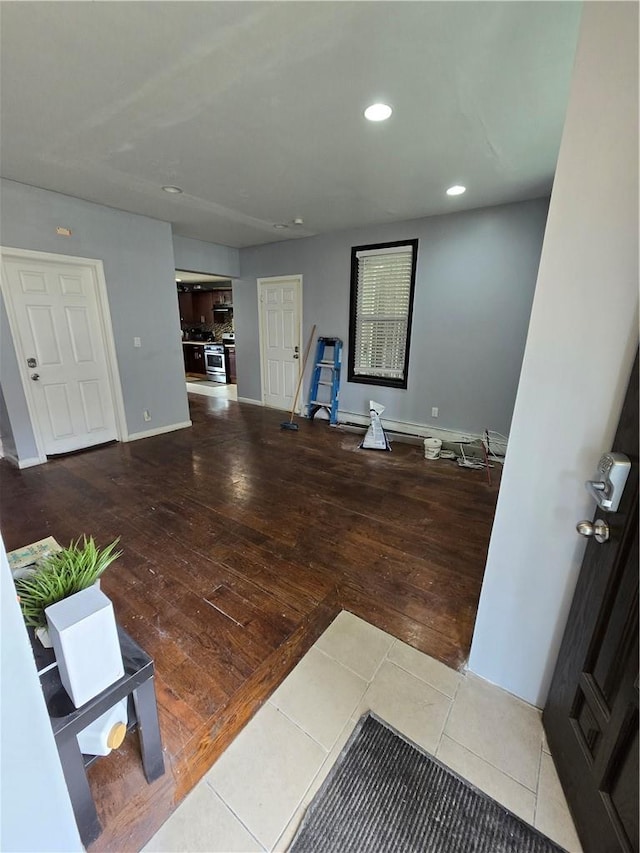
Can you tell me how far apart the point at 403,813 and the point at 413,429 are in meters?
3.74

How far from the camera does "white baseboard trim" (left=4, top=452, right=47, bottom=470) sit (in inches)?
137

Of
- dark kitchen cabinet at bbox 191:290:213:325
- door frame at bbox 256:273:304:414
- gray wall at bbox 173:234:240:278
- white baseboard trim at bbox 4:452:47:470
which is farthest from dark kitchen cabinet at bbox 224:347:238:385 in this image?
white baseboard trim at bbox 4:452:47:470

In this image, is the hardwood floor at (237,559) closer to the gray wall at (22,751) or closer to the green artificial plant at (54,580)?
the gray wall at (22,751)

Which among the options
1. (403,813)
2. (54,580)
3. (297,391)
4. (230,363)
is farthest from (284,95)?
(230,363)

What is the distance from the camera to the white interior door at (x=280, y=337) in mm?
5297

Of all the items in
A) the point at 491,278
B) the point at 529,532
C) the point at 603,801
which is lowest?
the point at 603,801

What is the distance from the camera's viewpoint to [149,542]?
7.53 ft

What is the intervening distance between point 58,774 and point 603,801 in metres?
1.33

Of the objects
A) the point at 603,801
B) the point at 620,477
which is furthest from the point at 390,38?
the point at 603,801

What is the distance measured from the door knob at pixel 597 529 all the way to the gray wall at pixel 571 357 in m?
0.12

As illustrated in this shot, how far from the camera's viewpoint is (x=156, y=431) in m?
4.55

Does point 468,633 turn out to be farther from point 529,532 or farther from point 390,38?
point 390,38

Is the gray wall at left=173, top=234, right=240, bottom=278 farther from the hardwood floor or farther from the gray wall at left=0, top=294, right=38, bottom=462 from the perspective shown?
the hardwood floor

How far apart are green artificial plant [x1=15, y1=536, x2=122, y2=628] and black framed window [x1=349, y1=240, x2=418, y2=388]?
157 inches
